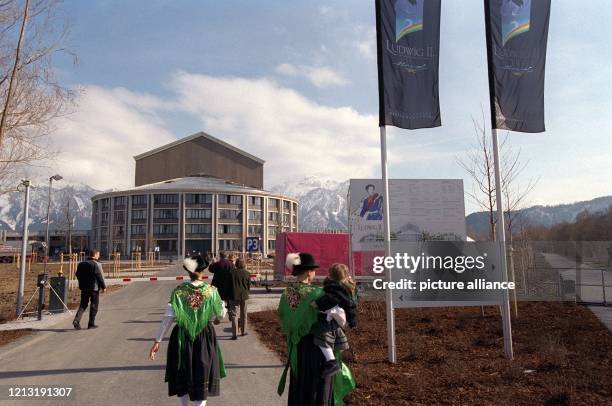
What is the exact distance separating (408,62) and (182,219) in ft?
262

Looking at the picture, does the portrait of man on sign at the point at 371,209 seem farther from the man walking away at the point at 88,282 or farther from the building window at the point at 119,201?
the building window at the point at 119,201

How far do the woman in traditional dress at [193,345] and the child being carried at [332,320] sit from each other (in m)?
1.32

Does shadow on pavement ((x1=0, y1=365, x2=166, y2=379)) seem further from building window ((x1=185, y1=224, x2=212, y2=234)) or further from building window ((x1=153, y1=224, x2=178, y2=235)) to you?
building window ((x1=153, y1=224, x2=178, y2=235))

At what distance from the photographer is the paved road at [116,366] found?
6055 millimetres

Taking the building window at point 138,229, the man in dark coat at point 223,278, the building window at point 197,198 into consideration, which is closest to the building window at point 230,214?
the building window at point 197,198

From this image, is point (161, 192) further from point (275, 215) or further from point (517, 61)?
point (517, 61)

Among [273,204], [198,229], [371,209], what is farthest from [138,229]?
[371,209]

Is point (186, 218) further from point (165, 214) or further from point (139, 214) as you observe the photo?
point (139, 214)

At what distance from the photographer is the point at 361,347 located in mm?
9039

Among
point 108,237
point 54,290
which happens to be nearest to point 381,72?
point 54,290

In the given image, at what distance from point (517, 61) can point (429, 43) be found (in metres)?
1.99

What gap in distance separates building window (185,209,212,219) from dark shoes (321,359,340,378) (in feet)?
271

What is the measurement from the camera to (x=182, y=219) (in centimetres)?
8350

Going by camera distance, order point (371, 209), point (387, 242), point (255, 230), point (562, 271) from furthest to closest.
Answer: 1. point (255, 230)
2. point (562, 271)
3. point (371, 209)
4. point (387, 242)
